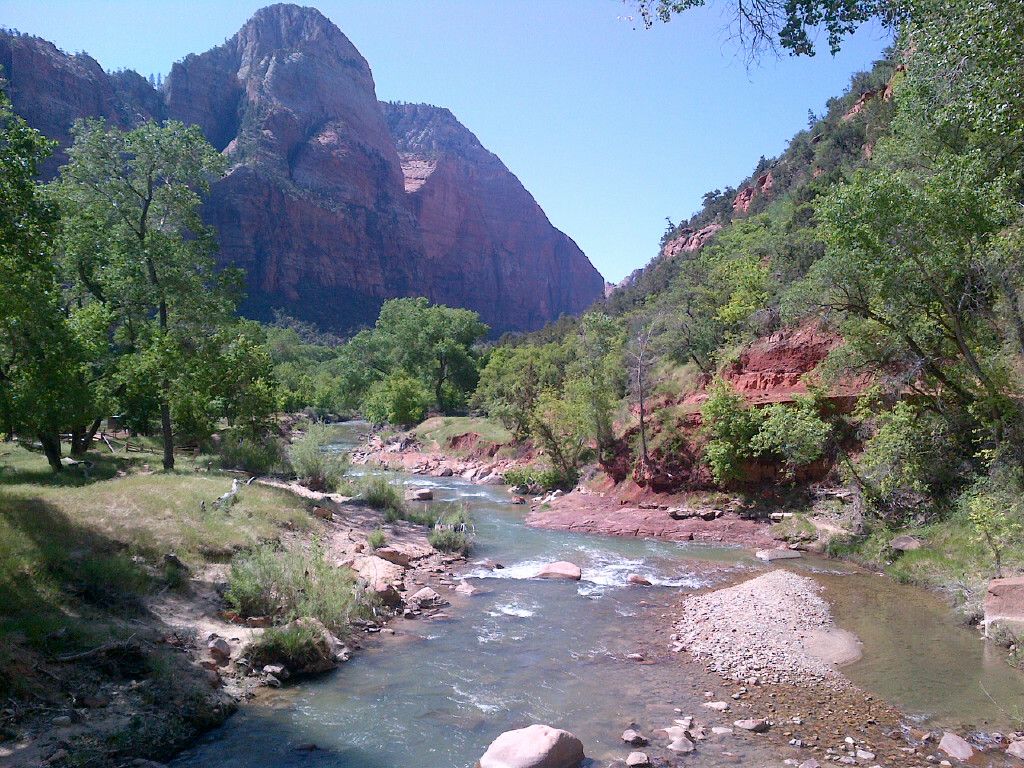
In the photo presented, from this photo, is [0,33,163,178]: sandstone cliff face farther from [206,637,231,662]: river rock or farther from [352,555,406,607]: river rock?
[206,637,231,662]: river rock

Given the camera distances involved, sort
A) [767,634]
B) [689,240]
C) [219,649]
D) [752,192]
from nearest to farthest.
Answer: [219,649]
[767,634]
[752,192]
[689,240]

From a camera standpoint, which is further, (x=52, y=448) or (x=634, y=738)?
(x=52, y=448)

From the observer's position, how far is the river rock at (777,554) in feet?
61.2

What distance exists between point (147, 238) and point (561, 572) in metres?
16.1

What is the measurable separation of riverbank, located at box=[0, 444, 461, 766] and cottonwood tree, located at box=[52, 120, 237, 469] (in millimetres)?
5186

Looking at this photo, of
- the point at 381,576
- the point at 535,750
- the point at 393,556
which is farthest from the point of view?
the point at 393,556

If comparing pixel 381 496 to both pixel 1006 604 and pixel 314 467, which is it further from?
pixel 1006 604

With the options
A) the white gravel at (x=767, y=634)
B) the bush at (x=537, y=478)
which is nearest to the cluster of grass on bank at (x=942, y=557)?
the white gravel at (x=767, y=634)

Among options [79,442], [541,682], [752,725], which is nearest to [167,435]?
[79,442]

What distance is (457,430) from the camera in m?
50.3

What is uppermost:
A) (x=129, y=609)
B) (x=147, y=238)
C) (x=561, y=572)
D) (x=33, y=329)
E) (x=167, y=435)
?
(x=147, y=238)

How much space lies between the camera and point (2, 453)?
2084 cm

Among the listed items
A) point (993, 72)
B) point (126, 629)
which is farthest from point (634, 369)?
point (126, 629)

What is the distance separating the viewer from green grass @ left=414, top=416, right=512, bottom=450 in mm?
45594
